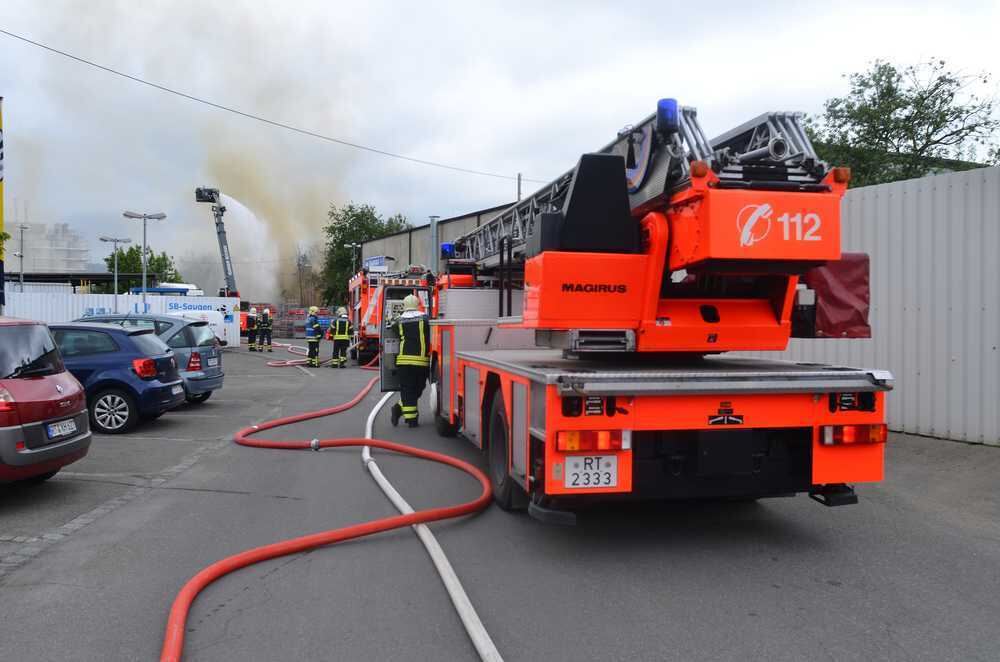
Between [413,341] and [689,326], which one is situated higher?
[689,326]

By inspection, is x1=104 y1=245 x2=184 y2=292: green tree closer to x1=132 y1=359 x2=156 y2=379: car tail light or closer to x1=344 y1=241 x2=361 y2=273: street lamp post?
x1=344 y1=241 x2=361 y2=273: street lamp post

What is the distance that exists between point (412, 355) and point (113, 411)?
4100mm

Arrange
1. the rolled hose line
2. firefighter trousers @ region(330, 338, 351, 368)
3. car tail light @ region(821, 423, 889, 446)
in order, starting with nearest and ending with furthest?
1. the rolled hose line
2. car tail light @ region(821, 423, 889, 446)
3. firefighter trousers @ region(330, 338, 351, 368)

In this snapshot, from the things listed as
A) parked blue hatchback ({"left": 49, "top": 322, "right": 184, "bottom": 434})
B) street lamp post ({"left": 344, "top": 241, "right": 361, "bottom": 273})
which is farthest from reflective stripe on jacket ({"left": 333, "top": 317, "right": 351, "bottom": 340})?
street lamp post ({"left": 344, "top": 241, "right": 361, "bottom": 273})

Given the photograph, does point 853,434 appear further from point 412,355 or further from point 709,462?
point 412,355

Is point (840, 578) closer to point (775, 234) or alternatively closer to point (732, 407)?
point (732, 407)

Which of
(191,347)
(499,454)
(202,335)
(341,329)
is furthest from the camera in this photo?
(341,329)

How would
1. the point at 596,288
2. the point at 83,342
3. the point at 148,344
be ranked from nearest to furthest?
the point at 596,288
the point at 83,342
the point at 148,344

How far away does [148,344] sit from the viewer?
428 inches

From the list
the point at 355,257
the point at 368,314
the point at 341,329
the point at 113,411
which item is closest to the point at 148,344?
the point at 113,411

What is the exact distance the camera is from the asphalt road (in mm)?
3881

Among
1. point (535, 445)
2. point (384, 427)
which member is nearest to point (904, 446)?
point (535, 445)

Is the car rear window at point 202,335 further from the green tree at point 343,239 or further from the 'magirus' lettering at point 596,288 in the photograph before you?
the green tree at point 343,239

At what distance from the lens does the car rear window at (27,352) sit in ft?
20.8
